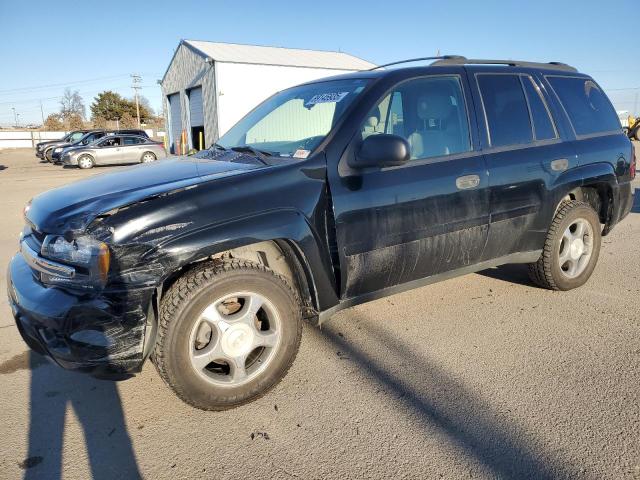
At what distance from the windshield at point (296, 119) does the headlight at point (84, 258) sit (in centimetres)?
125

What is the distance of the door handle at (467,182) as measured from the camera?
10.6ft

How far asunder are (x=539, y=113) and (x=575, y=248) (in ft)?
4.12

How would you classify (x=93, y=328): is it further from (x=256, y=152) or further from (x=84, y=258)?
(x=256, y=152)

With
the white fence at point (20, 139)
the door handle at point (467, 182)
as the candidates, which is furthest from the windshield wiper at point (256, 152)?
the white fence at point (20, 139)

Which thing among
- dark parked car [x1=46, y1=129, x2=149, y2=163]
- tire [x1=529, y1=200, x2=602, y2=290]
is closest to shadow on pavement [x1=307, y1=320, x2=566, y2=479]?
tire [x1=529, y1=200, x2=602, y2=290]

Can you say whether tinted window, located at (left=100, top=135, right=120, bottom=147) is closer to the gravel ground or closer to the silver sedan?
the silver sedan

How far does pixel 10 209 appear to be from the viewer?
965 centimetres

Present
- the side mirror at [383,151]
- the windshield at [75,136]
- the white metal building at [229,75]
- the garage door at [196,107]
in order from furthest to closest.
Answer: the windshield at [75,136], the garage door at [196,107], the white metal building at [229,75], the side mirror at [383,151]

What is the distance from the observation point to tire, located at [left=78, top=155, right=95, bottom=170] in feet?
66.9

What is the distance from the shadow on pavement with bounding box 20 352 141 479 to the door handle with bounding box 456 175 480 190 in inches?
98.8

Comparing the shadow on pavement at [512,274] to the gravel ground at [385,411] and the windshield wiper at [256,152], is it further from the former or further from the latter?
the windshield wiper at [256,152]

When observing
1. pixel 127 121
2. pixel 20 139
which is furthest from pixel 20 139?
pixel 127 121

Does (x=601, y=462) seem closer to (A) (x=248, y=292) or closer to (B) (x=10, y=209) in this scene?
(A) (x=248, y=292)

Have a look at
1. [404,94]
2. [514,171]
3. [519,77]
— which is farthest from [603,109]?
[404,94]
